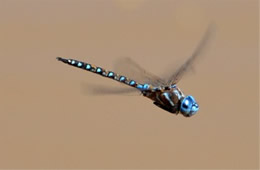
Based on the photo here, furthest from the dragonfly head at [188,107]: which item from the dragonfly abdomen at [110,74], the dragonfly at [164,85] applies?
the dragonfly abdomen at [110,74]

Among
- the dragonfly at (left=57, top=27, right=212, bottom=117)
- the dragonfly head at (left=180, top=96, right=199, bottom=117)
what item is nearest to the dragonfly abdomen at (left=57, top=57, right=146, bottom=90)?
the dragonfly at (left=57, top=27, right=212, bottom=117)

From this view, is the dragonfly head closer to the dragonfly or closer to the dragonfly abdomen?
the dragonfly

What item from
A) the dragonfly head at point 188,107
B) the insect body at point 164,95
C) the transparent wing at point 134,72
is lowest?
the dragonfly head at point 188,107

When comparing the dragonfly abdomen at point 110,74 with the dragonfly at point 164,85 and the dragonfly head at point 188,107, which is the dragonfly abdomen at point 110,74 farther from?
the dragonfly head at point 188,107

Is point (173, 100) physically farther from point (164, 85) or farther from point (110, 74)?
point (110, 74)

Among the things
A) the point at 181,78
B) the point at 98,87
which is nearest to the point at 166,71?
the point at 181,78

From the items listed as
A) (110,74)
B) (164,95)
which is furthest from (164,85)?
(110,74)
